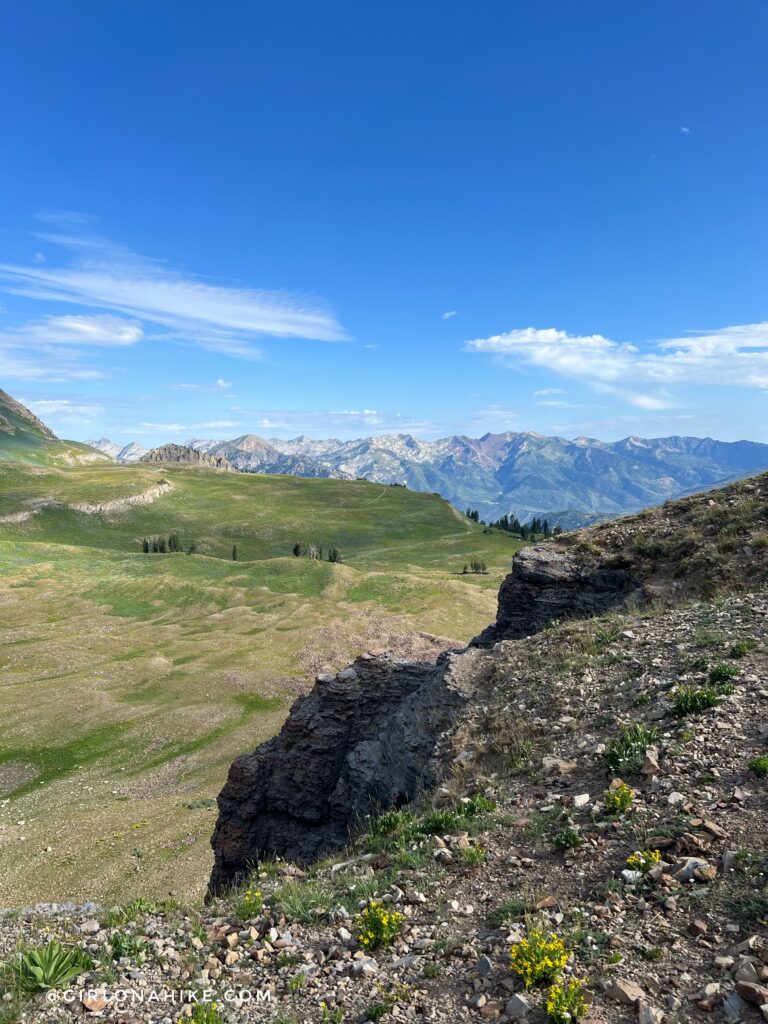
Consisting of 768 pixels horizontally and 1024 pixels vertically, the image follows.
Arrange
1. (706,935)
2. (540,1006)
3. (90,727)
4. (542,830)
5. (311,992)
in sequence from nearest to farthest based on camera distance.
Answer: (540,1006) < (706,935) < (311,992) < (542,830) < (90,727)

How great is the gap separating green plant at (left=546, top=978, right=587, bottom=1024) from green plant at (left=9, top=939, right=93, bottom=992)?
7.77 m

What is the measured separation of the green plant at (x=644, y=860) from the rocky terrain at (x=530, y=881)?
33 mm

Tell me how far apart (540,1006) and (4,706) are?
71921mm

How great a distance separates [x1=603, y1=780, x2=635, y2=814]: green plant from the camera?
11.2 metres

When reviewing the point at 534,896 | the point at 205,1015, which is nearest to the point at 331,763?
the point at 534,896

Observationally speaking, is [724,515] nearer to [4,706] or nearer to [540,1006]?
[540,1006]

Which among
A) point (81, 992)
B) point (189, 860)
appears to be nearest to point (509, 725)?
point (81, 992)

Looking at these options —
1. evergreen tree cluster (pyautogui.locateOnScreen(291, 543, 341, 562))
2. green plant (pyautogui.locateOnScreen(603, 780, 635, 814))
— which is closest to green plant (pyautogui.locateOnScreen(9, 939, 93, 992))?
green plant (pyautogui.locateOnScreen(603, 780, 635, 814))

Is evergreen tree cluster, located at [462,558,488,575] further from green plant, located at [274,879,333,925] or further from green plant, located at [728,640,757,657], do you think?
green plant, located at [274,879,333,925]

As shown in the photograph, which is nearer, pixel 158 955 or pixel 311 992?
pixel 311 992

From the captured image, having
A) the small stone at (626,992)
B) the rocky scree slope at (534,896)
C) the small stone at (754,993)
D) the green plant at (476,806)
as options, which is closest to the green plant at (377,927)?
the rocky scree slope at (534,896)

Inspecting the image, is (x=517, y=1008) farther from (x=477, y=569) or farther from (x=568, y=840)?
(x=477, y=569)

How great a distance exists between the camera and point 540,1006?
24.6 feet

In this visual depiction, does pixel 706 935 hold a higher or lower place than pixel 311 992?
higher
